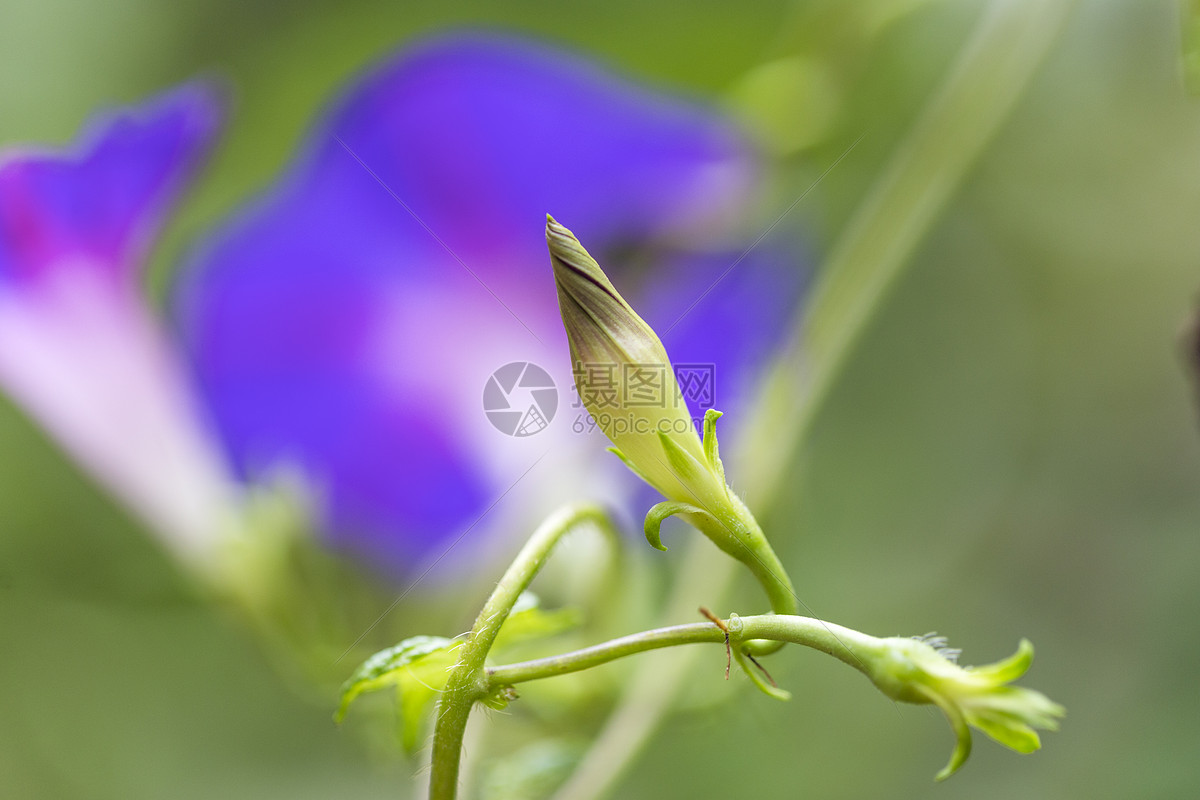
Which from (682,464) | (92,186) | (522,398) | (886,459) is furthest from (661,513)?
(886,459)

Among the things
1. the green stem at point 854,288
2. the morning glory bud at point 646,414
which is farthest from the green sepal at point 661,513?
the green stem at point 854,288

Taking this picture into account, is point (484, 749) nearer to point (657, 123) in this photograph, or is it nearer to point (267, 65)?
point (657, 123)

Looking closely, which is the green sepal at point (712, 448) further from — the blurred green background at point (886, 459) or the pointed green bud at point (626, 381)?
the blurred green background at point (886, 459)

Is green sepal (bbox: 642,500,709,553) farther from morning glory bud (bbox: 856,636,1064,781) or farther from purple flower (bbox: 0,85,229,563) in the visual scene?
purple flower (bbox: 0,85,229,563)

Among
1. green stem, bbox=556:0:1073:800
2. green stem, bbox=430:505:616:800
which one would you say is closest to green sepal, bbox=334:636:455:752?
green stem, bbox=430:505:616:800

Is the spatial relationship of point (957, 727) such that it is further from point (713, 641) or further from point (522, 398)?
point (522, 398)
